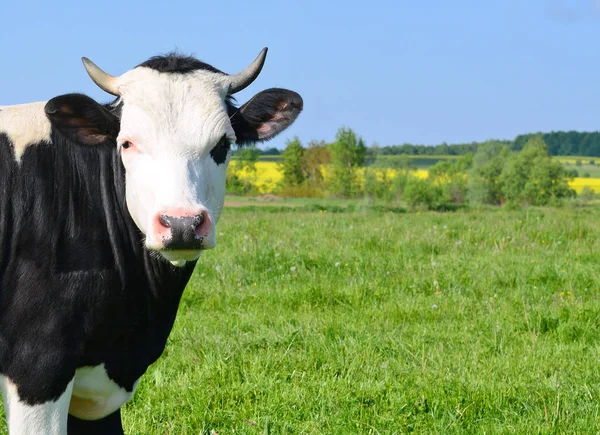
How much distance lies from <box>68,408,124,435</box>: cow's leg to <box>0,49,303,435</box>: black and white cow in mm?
203

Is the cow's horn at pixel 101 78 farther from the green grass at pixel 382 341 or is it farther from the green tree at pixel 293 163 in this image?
the green tree at pixel 293 163

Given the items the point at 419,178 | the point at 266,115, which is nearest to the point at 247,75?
the point at 266,115

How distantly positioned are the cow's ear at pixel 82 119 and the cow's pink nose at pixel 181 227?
0.71m

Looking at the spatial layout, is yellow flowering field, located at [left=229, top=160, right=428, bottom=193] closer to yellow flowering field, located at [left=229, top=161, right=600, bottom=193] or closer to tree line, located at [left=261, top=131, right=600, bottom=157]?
yellow flowering field, located at [left=229, top=161, right=600, bottom=193]

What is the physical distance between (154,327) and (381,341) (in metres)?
2.59

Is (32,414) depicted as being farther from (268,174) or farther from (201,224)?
(268,174)

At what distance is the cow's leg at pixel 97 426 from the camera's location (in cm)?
427

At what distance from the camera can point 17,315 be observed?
359cm

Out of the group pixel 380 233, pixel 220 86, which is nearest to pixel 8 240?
pixel 220 86

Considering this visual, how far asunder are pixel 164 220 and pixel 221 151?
0.57 meters

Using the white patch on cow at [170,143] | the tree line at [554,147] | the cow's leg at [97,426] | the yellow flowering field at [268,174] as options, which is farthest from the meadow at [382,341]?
the tree line at [554,147]

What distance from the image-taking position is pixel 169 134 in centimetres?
362

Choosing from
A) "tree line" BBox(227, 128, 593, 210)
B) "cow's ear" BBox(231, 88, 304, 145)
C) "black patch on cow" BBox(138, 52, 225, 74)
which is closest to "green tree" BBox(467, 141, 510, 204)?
"tree line" BBox(227, 128, 593, 210)

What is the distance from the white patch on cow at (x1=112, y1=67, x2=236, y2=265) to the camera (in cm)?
349
